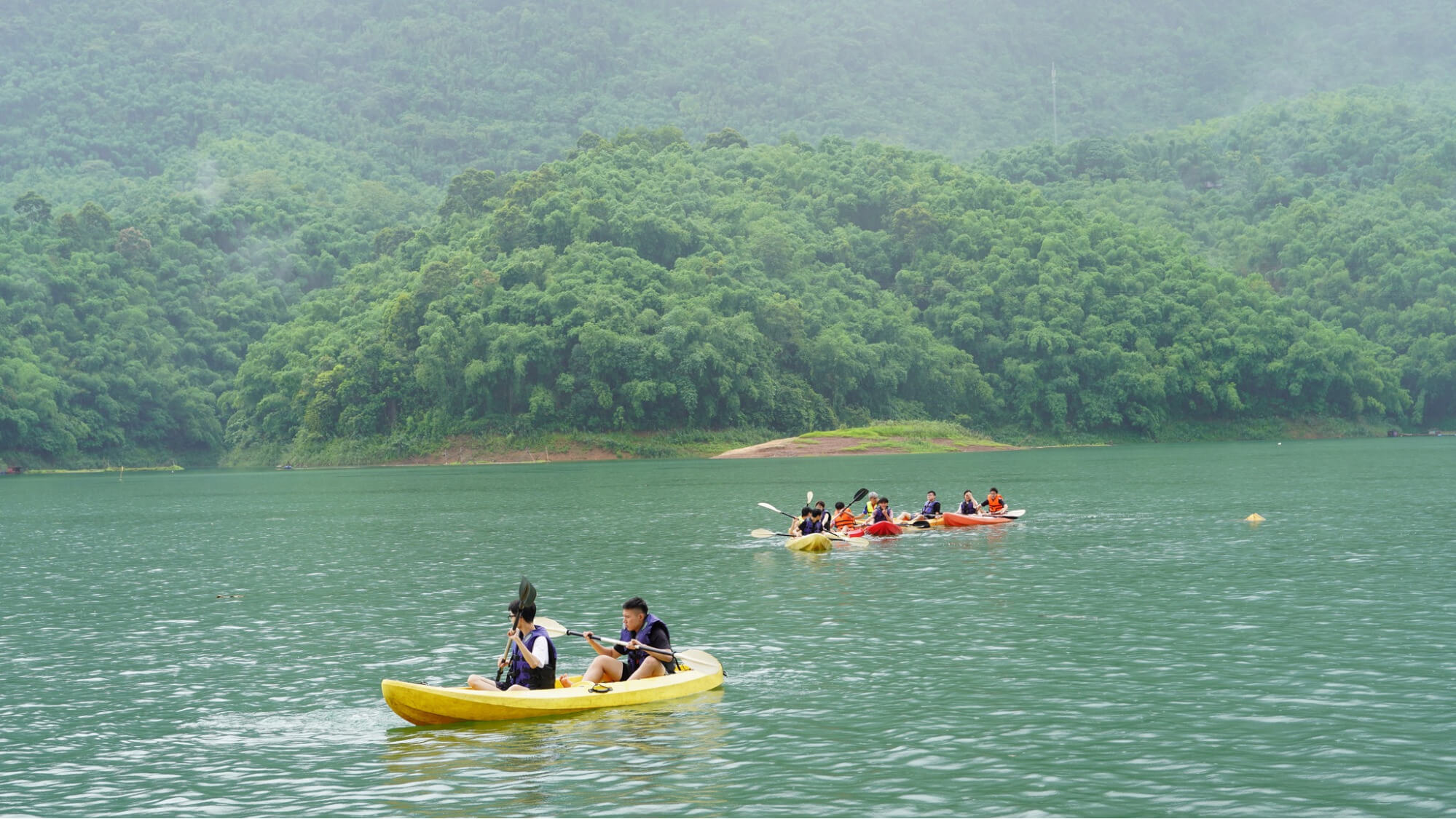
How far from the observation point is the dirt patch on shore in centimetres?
10825

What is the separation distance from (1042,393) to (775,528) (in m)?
89.2

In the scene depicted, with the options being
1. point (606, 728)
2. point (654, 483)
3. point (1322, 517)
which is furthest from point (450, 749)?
point (654, 483)

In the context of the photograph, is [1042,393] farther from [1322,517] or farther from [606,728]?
[606,728]

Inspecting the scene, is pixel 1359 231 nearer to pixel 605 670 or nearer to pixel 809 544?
pixel 809 544

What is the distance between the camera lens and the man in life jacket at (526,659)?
16891 mm

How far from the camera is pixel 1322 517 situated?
40.2 m

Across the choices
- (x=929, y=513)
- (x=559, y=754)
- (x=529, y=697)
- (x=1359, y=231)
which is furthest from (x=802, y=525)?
(x=1359, y=231)

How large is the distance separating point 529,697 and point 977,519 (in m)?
27.9

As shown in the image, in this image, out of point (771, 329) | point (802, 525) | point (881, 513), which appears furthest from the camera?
point (771, 329)

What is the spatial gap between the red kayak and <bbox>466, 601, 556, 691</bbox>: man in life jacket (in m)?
27.1

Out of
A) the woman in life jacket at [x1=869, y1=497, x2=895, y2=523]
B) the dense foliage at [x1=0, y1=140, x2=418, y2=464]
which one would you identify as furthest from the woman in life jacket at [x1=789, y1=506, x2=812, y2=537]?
the dense foliage at [x1=0, y1=140, x2=418, y2=464]

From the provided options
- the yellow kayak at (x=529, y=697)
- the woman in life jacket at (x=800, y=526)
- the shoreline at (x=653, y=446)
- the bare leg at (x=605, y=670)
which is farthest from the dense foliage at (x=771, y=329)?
the yellow kayak at (x=529, y=697)

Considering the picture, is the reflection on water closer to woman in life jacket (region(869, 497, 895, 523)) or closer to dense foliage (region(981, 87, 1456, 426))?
woman in life jacket (region(869, 497, 895, 523))

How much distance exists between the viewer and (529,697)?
54.9 ft
